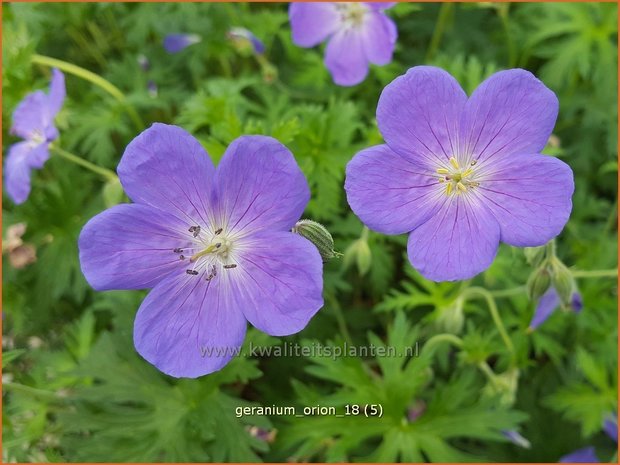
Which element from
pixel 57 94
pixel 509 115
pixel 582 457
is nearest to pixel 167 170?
pixel 509 115

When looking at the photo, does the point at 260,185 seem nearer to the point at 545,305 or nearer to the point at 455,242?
the point at 455,242

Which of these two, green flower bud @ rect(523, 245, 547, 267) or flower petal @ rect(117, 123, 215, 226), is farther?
green flower bud @ rect(523, 245, 547, 267)

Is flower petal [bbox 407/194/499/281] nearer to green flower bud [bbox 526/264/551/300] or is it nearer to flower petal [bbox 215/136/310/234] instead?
flower petal [bbox 215/136/310/234]

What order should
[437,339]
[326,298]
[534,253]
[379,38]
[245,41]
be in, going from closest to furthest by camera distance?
[534,253], [437,339], [379,38], [326,298], [245,41]

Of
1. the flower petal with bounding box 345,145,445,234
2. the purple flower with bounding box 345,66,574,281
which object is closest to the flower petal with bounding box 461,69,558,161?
the purple flower with bounding box 345,66,574,281

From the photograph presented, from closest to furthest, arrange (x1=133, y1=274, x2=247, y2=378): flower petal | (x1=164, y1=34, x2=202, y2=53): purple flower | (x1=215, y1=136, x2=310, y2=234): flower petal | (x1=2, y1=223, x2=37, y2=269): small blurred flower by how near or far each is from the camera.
→ (x1=215, y1=136, x2=310, y2=234): flower petal
(x1=133, y1=274, x2=247, y2=378): flower petal
(x1=2, y1=223, x2=37, y2=269): small blurred flower
(x1=164, y1=34, x2=202, y2=53): purple flower

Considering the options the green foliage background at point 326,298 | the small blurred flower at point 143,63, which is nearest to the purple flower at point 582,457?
the green foliage background at point 326,298
